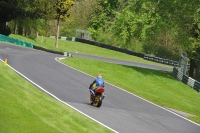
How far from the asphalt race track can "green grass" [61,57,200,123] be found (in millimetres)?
2060

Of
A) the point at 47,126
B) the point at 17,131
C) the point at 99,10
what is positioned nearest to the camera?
the point at 17,131

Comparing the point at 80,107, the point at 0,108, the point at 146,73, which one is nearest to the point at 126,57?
the point at 146,73

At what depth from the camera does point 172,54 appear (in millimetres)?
89250

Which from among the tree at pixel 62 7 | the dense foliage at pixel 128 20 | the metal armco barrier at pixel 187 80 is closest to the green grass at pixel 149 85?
the metal armco barrier at pixel 187 80

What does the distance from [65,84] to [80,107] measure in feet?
21.4

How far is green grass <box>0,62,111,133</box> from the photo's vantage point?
478 inches

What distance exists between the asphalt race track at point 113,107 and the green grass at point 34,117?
1893mm

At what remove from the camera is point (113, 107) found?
71.3 feet

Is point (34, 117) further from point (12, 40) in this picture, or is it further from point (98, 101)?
point (12, 40)

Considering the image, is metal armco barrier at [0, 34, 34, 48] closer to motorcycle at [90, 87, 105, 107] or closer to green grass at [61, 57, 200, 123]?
green grass at [61, 57, 200, 123]

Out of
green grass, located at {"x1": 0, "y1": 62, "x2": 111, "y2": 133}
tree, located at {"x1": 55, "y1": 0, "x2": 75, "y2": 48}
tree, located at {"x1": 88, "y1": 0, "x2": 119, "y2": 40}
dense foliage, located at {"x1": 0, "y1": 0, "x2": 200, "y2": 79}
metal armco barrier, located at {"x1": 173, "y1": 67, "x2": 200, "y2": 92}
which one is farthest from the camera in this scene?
→ tree, located at {"x1": 88, "y1": 0, "x2": 119, "y2": 40}

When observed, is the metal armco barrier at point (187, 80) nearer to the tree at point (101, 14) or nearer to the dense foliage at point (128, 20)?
the dense foliage at point (128, 20)

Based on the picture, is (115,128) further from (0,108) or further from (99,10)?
(99,10)

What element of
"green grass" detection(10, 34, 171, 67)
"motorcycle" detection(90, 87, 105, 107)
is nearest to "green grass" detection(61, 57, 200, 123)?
"motorcycle" detection(90, 87, 105, 107)
